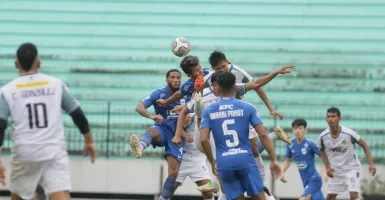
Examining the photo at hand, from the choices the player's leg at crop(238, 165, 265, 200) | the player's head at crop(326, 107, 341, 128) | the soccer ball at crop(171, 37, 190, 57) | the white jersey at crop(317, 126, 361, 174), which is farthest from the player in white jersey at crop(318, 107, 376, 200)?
the player's leg at crop(238, 165, 265, 200)

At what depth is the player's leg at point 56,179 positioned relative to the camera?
30.9 ft

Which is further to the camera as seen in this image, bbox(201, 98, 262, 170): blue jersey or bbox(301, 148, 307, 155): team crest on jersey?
bbox(301, 148, 307, 155): team crest on jersey

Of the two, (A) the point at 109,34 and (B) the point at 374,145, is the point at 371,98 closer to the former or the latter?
(B) the point at 374,145

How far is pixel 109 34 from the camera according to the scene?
2347cm

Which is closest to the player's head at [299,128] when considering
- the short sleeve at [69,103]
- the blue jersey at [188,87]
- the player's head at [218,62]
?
the blue jersey at [188,87]

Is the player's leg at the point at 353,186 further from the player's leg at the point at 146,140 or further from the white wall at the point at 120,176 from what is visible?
the player's leg at the point at 146,140

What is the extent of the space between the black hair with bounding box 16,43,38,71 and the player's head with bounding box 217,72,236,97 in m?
2.43

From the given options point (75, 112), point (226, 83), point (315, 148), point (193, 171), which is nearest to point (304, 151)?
point (315, 148)

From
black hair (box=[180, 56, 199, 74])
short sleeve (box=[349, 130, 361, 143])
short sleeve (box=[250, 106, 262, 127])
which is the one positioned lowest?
short sleeve (box=[349, 130, 361, 143])

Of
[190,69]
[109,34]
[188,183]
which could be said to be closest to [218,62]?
[190,69]

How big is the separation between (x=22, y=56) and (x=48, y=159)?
1.02 m

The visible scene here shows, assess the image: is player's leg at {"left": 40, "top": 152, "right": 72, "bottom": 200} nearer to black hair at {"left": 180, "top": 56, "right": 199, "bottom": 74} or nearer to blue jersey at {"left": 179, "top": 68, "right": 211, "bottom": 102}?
black hair at {"left": 180, "top": 56, "right": 199, "bottom": 74}

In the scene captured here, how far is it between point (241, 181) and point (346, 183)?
7.28m

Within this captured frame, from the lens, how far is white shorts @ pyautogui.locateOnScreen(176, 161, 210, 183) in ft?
48.2
